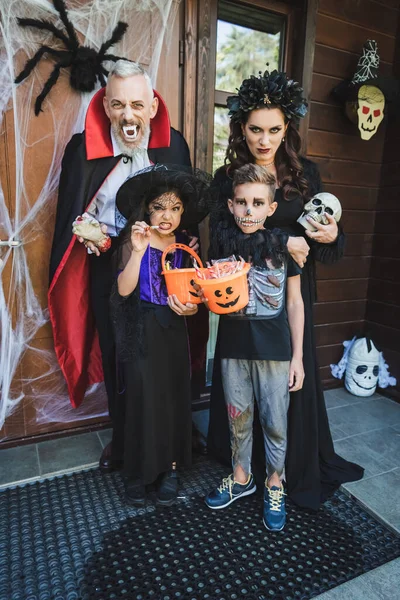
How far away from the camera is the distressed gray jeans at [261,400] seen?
1770 mm

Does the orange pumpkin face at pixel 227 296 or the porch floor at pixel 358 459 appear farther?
the porch floor at pixel 358 459

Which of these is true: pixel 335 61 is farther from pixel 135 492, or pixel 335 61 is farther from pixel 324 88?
pixel 135 492

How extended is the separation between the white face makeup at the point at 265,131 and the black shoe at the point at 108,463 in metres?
1.71

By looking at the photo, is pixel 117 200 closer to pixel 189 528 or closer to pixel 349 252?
pixel 189 528

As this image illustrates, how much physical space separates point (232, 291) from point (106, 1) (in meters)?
1.84

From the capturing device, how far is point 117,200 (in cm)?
177

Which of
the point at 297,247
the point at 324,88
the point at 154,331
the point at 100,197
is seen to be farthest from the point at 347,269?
the point at 100,197

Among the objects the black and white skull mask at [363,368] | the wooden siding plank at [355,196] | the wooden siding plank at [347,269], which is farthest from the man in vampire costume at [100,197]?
the black and white skull mask at [363,368]

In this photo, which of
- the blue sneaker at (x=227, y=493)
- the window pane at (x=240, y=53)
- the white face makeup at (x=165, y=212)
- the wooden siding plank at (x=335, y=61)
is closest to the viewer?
the white face makeup at (x=165, y=212)

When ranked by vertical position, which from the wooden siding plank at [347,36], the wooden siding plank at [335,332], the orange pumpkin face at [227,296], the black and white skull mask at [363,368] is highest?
the wooden siding plank at [347,36]

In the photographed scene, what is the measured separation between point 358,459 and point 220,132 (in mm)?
2237

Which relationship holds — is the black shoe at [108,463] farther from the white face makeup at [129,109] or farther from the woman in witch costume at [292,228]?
the white face makeup at [129,109]

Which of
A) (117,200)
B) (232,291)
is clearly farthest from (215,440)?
(117,200)

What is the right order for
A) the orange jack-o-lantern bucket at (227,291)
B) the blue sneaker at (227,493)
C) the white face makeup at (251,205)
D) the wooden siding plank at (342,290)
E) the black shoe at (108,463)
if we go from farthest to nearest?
the wooden siding plank at (342,290) < the black shoe at (108,463) < the blue sneaker at (227,493) < the white face makeup at (251,205) < the orange jack-o-lantern bucket at (227,291)
